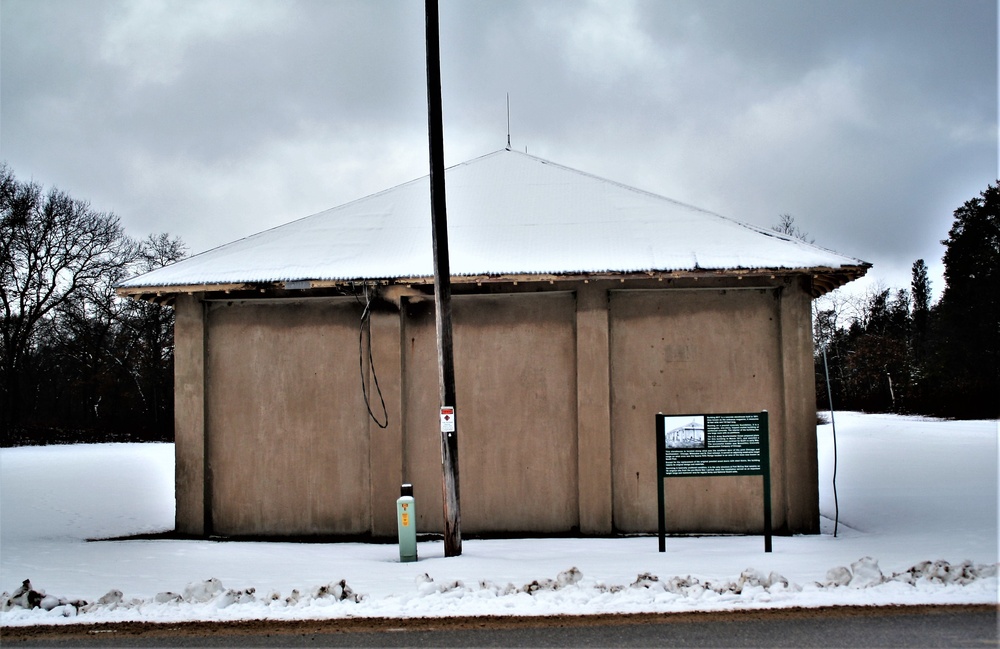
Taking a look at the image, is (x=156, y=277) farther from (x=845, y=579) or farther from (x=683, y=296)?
(x=845, y=579)

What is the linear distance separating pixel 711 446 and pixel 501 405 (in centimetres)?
308

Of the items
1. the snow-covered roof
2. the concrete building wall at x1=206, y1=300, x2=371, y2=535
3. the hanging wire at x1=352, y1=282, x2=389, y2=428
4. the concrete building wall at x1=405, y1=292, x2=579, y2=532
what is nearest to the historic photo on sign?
the concrete building wall at x1=405, y1=292, x2=579, y2=532

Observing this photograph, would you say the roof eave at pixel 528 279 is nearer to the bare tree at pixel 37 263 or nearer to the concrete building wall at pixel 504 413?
the concrete building wall at pixel 504 413

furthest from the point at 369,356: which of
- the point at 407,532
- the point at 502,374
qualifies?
the point at 407,532

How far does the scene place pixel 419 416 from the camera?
431 inches

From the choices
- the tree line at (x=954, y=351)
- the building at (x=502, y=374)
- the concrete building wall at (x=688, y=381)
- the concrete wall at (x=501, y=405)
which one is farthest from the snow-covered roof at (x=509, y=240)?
the tree line at (x=954, y=351)

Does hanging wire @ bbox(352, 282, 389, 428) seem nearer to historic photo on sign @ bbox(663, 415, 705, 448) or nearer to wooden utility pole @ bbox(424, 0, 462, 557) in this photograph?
wooden utility pole @ bbox(424, 0, 462, 557)

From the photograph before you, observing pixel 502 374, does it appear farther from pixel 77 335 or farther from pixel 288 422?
pixel 77 335

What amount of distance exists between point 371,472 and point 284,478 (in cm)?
137

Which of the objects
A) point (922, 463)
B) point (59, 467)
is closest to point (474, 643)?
point (922, 463)

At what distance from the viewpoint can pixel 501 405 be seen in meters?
10.8

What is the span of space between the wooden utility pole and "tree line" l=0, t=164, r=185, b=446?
112 feet

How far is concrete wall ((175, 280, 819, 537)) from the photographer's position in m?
10.5

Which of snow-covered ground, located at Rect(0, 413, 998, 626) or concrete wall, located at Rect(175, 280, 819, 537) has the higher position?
concrete wall, located at Rect(175, 280, 819, 537)
